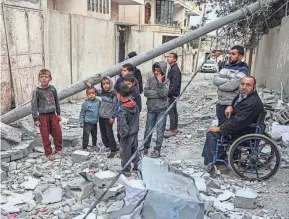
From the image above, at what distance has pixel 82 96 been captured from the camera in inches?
449

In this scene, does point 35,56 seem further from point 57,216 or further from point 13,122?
point 57,216

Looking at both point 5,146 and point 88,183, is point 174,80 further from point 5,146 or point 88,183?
point 5,146

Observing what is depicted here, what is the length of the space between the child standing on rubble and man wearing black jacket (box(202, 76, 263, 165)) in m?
2.44

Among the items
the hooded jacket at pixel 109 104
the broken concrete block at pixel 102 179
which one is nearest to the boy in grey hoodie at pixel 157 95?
the hooded jacket at pixel 109 104

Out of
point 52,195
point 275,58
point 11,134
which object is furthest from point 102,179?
point 275,58

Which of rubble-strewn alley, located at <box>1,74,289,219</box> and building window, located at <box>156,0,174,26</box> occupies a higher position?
building window, located at <box>156,0,174,26</box>

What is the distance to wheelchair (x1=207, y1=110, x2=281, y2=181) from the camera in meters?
4.52

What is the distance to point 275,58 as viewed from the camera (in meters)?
11.0

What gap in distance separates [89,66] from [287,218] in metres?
9.48

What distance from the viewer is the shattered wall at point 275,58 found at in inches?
364

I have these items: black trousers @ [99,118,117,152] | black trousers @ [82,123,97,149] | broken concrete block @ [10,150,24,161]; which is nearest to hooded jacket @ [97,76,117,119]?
black trousers @ [99,118,117,152]

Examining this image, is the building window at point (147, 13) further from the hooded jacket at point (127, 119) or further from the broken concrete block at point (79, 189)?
the broken concrete block at point (79, 189)

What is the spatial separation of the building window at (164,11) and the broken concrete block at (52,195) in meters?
27.7

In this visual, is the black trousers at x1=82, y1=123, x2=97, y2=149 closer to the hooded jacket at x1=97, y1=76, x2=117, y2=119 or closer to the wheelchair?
the hooded jacket at x1=97, y1=76, x2=117, y2=119
